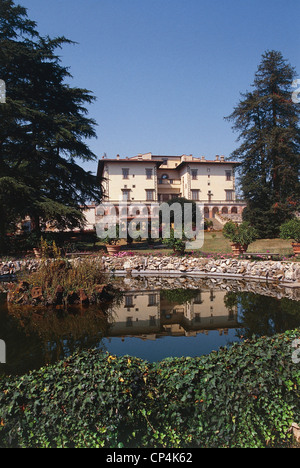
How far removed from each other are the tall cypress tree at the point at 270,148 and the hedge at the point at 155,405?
1848 cm

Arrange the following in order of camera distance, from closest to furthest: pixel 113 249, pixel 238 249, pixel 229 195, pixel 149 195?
pixel 238 249 < pixel 113 249 < pixel 149 195 < pixel 229 195

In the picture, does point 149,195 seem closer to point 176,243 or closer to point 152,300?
point 176,243

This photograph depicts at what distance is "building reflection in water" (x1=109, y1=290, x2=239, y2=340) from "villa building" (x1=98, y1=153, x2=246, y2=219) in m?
29.2

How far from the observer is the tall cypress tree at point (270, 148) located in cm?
1962

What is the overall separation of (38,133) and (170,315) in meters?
14.7

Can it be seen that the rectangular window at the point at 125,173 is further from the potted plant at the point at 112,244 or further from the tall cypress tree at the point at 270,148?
the potted plant at the point at 112,244

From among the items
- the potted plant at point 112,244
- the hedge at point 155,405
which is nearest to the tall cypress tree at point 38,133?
the potted plant at point 112,244

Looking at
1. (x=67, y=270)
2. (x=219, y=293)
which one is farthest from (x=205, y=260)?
(x=67, y=270)

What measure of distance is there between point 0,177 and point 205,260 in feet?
33.4

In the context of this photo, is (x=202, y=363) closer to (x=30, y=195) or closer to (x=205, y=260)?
(x=205, y=260)

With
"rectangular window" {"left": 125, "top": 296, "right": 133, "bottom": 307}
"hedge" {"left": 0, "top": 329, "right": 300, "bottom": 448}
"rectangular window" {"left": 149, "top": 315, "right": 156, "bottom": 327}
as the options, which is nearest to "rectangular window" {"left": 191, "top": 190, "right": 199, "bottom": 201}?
"rectangular window" {"left": 125, "top": 296, "right": 133, "bottom": 307}

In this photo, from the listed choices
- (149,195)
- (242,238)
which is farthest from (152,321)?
(149,195)

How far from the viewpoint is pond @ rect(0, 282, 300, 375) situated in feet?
13.6

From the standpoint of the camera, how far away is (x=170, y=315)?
19.6 ft
